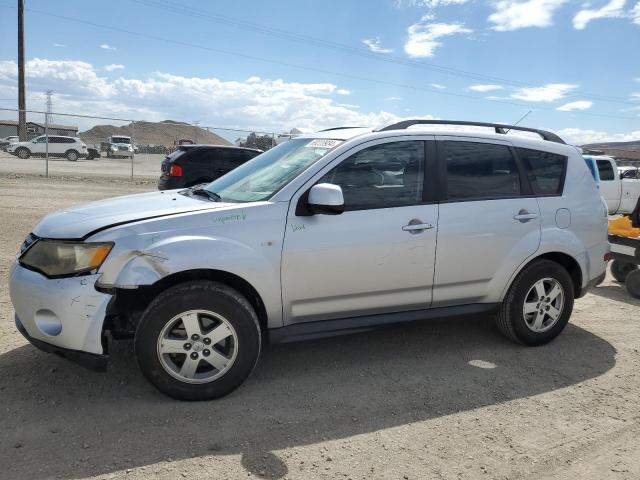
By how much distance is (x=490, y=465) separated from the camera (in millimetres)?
2896

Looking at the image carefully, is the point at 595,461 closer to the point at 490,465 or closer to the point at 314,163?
the point at 490,465

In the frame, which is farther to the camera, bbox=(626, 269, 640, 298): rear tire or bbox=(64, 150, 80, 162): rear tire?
bbox=(64, 150, 80, 162): rear tire

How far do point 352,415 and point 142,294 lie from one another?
1569mm

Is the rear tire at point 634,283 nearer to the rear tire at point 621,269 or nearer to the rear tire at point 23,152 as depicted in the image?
the rear tire at point 621,269

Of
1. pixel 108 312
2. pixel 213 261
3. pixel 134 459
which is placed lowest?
pixel 134 459

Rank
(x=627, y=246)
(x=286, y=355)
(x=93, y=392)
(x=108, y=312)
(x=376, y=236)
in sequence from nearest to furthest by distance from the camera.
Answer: (x=108, y=312) < (x=93, y=392) < (x=376, y=236) < (x=286, y=355) < (x=627, y=246)

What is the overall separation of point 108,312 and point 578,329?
4.33 metres

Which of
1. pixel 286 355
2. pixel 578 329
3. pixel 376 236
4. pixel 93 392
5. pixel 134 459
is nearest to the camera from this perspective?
pixel 134 459

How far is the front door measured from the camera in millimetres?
3635

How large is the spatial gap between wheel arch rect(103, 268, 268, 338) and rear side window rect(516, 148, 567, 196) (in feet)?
8.47

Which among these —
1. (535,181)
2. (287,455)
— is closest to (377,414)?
(287,455)

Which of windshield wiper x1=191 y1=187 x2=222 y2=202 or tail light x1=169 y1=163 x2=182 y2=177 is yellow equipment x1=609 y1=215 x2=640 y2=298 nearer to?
windshield wiper x1=191 y1=187 x2=222 y2=202

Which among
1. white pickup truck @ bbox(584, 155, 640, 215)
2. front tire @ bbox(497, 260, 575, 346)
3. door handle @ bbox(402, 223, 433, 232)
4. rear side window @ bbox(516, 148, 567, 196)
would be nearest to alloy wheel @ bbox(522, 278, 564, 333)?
front tire @ bbox(497, 260, 575, 346)

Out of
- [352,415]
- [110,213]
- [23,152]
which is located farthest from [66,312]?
[23,152]
